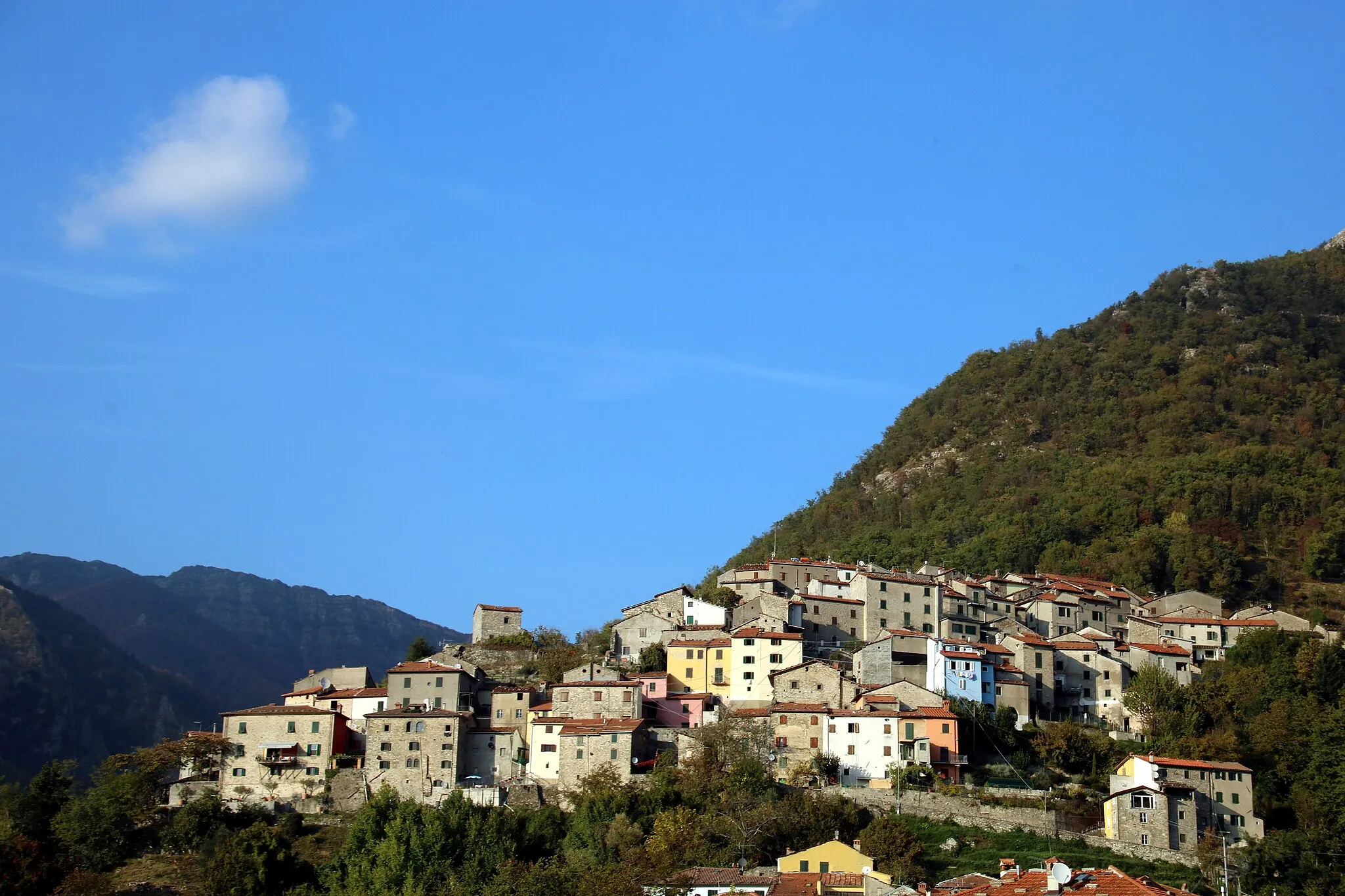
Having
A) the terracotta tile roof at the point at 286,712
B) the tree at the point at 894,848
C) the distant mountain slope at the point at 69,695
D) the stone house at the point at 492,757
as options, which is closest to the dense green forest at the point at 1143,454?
the stone house at the point at 492,757

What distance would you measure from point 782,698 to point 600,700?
308 inches

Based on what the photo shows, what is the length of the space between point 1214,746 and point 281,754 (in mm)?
38179

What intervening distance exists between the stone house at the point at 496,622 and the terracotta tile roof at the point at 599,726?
18291 mm

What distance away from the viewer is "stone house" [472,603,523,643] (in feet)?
278

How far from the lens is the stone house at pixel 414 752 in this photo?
213ft

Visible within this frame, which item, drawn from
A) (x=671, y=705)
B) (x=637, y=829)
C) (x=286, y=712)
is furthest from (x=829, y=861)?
(x=286, y=712)

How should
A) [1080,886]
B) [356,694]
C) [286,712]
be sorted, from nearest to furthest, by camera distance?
[1080,886], [286,712], [356,694]

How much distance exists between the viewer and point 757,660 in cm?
7225

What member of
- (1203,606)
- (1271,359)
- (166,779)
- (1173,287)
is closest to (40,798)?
(166,779)

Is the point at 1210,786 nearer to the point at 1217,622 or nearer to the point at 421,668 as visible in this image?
the point at 1217,622

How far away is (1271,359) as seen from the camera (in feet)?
448

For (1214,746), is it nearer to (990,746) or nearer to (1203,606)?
(990,746)

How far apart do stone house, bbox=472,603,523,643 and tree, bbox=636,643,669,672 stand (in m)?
10.2

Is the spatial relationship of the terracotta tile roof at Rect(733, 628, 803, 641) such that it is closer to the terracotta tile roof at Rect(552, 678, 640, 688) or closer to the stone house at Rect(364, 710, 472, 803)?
the terracotta tile roof at Rect(552, 678, 640, 688)
